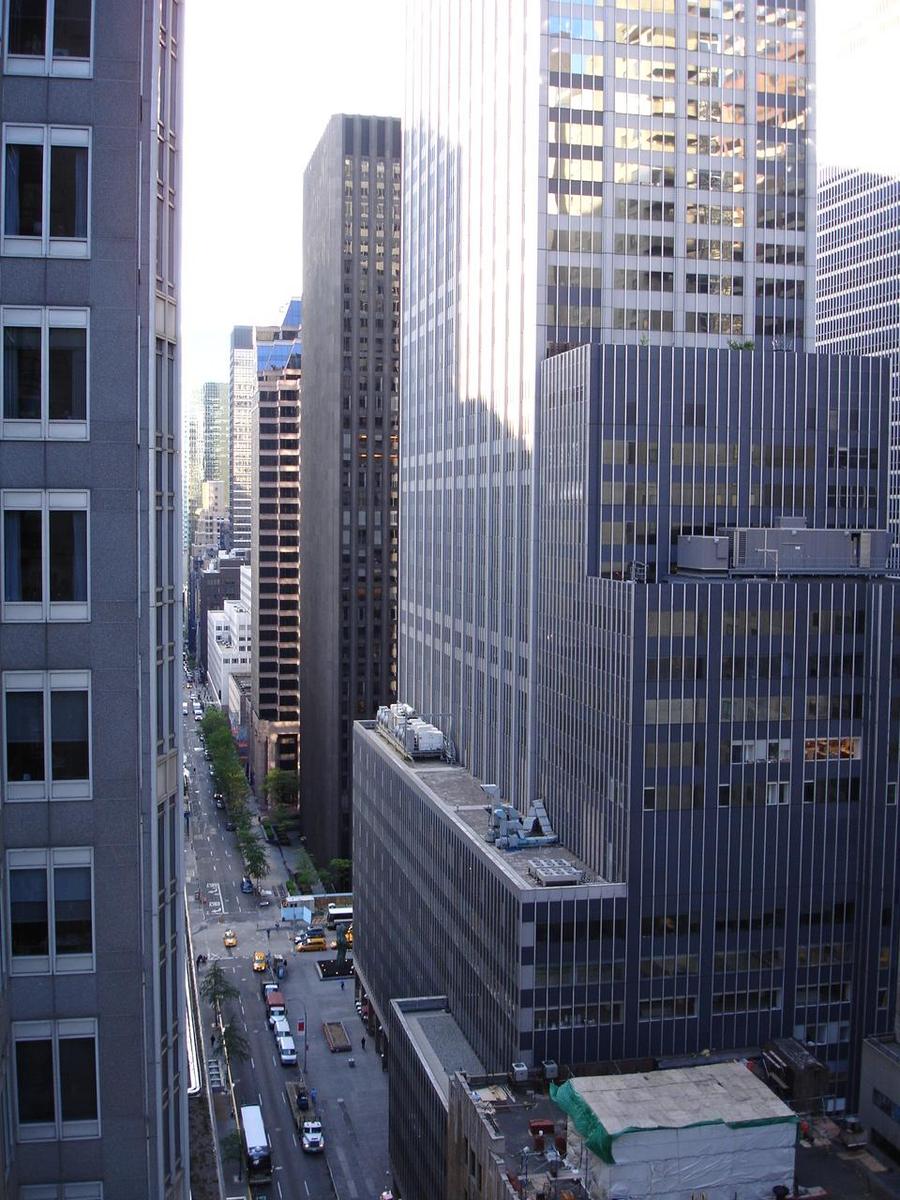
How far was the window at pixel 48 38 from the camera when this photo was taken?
2627 centimetres

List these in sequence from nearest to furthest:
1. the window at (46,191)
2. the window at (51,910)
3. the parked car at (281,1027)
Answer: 1. the window at (46,191)
2. the window at (51,910)
3. the parked car at (281,1027)

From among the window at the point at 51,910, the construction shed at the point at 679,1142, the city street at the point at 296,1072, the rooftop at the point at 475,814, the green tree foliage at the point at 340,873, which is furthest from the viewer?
the green tree foliage at the point at 340,873

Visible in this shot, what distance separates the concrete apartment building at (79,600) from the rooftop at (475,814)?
5331 cm

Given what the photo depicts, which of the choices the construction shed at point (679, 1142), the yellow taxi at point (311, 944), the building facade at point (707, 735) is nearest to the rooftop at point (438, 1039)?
the building facade at point (707, 735)

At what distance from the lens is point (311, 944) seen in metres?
165

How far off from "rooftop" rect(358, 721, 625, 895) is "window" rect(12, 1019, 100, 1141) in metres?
53.2

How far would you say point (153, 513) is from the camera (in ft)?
90.9

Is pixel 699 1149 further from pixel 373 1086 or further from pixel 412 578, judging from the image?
pixel 412 578

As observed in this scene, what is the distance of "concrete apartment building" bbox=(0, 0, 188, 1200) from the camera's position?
1034 inches

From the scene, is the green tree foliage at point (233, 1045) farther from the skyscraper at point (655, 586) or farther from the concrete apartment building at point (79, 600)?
the concrete apartment building at point (79, 600)

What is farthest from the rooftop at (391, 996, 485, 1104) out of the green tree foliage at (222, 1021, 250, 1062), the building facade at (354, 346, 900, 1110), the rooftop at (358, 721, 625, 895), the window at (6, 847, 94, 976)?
the window at (6, 847, 94, 976)

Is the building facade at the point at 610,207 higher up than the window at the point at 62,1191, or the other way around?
the building facade at the point at 610,207

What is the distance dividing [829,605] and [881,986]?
81.2 feet

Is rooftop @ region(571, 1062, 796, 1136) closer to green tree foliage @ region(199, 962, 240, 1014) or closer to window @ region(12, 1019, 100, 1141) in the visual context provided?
window @ region(12, 1019, 100, 1141)
